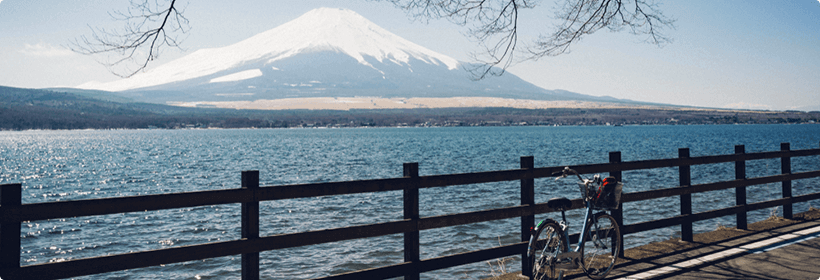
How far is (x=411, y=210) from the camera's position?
5746mm

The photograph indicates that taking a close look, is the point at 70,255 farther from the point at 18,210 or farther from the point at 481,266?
the point at 18,210

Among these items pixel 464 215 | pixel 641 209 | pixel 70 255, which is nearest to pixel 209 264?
pixel 70 255

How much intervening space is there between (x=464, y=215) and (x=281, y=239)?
198cm

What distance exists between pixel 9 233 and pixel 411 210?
3279 millimetres

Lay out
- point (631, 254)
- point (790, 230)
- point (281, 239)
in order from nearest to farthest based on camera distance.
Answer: point (281, 239), point (631, 254), point (790, 230)

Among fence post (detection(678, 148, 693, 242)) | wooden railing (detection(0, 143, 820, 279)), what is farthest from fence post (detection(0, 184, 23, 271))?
fence post (detection(678, 148, 693, 242))

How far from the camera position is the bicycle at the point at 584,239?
229 inches

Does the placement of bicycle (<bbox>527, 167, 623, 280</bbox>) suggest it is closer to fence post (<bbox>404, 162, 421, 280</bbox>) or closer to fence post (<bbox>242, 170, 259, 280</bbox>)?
fence post (<bbox>404, 162, 421, 280</bbox>)

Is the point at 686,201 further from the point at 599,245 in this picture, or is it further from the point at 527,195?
the point at 527,195

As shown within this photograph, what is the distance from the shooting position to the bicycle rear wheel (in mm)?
5785

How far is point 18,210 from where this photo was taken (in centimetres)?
406

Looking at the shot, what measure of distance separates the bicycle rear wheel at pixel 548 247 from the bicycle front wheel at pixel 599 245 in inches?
15.8

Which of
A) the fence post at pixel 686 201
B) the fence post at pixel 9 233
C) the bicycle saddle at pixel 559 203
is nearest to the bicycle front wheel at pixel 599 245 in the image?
the bicycle saddle at pixel 559 203

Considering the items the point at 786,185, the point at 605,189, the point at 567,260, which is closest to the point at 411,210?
the point at 567,260
